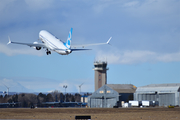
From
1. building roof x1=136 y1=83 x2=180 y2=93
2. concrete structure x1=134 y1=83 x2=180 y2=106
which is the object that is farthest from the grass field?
building roof x1=136 y1=83 x2=180 y2=93

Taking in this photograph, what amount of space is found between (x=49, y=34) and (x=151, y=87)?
8456cm

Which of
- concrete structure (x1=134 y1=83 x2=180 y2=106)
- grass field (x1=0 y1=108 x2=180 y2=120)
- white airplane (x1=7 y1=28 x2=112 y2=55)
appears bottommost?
grass field (x1=0 y1=108 x2=180 y2=120)

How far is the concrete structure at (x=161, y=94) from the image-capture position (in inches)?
6454

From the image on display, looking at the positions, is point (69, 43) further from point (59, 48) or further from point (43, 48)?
point (43, 48)

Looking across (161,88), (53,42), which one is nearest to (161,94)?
(161,88)

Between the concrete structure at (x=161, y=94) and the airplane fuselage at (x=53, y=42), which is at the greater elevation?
the airplane fuselage at (x=53, y=42)

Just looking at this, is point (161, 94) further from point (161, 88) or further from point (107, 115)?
point (107, 115)

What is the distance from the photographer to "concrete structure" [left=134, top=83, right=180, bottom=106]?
163925 mm

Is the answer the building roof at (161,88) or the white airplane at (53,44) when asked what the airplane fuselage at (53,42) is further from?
the building roof at (161,88)

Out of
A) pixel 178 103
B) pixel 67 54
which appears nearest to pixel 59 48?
pixel 67 54

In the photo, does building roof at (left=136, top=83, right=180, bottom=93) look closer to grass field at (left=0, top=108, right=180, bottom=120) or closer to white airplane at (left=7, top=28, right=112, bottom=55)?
grass field at (left=0, top=108, right=180, bottom=120)

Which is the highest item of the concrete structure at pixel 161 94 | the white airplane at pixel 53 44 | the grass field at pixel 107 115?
the white airplane at pixel 53 44

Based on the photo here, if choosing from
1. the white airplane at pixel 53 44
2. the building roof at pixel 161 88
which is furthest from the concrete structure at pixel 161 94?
the white airplane at pixel 53 44

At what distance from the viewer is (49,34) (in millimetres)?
118750
